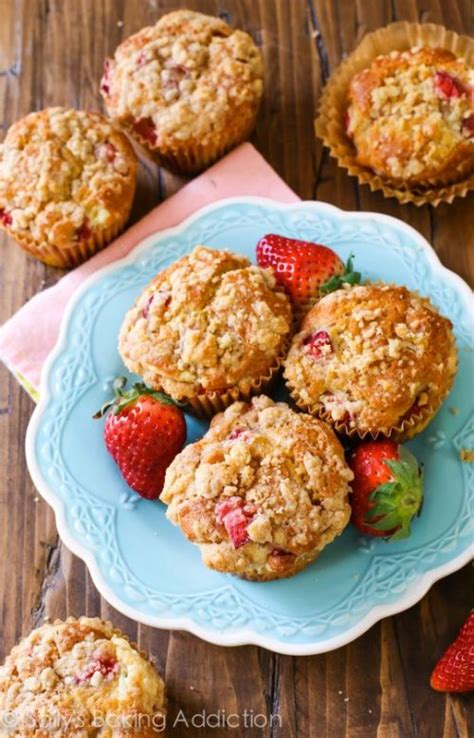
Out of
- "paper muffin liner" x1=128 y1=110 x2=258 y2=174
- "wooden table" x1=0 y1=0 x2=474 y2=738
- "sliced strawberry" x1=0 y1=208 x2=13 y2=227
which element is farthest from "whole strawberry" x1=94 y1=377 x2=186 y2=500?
"paper muffin liner" x1=128 y1=110 x2=258 y2=174

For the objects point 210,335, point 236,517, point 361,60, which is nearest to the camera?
point 236,517

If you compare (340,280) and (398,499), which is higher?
(340,280)

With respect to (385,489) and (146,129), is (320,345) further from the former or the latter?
(146,129)

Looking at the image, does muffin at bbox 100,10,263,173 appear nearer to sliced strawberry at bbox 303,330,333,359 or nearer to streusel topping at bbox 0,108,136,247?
streusel topping at bbox 0,108,136,247

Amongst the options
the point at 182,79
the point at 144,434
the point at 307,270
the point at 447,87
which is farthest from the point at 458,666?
the point at 182,79

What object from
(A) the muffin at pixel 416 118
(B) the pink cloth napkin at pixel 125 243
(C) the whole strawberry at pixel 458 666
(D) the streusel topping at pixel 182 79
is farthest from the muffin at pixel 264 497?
(D) the streusel topping at pixel 182 79

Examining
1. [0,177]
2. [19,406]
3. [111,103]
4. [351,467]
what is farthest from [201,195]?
[351,467]

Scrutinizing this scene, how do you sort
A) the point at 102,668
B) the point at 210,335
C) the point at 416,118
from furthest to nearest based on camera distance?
1. the point at 416,118
2. the point at 210,335
3. the point at 102,668

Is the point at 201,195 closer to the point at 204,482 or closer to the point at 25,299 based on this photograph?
the point at 25,299
